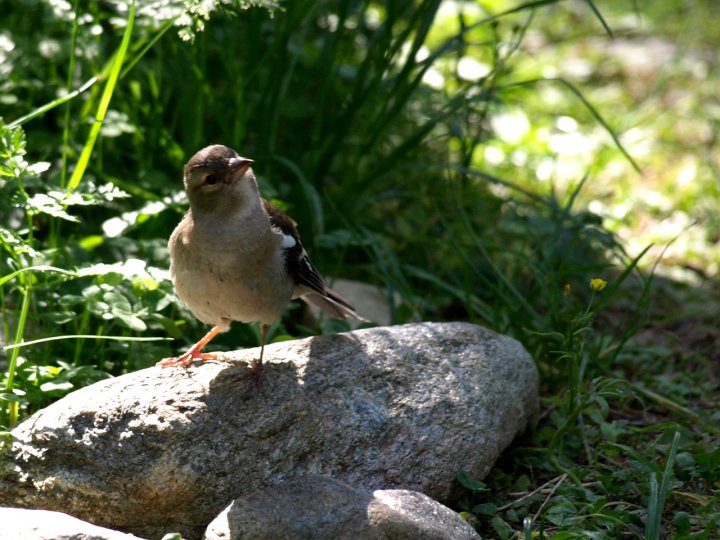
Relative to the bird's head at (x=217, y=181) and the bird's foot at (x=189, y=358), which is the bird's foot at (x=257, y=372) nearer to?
the bird's foot at (x=189, y=358)

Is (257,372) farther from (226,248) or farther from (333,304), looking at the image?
(333,304)

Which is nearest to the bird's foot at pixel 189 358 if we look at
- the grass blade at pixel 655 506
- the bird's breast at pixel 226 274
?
the bird's breast at pixel 226 274

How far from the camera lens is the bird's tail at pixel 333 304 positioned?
4.96m

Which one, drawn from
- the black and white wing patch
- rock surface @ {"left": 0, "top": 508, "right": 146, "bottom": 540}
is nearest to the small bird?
the black and white wing patch

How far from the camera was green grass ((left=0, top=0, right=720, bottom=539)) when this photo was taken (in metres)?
4.29

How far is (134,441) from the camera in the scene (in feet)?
12.4

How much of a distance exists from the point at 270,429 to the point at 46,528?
3.11 ft

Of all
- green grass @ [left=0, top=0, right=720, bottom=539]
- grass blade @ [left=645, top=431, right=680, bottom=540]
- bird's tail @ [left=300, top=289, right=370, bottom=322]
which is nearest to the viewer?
grass blade @ [left=645, top=431, right=680, bottom=540]

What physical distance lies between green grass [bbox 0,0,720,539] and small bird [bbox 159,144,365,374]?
0.99 feet

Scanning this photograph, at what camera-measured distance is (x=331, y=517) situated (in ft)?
11.6

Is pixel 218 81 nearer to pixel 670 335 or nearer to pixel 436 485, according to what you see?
pixel 670 335

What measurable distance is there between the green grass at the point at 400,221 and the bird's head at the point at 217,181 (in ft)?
1.23

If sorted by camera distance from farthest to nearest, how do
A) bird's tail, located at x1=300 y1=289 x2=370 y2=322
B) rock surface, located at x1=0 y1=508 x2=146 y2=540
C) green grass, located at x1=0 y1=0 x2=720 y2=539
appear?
bird's tail, located at x1=300 y1=289 x2=370 y2=322 → green grass, located at x1=0 y1=0 x2=720 y2=539 → rock surface, located at x1=0 y1=508 x2=146 y2=540

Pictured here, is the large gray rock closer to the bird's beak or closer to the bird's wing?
the bird's wing
